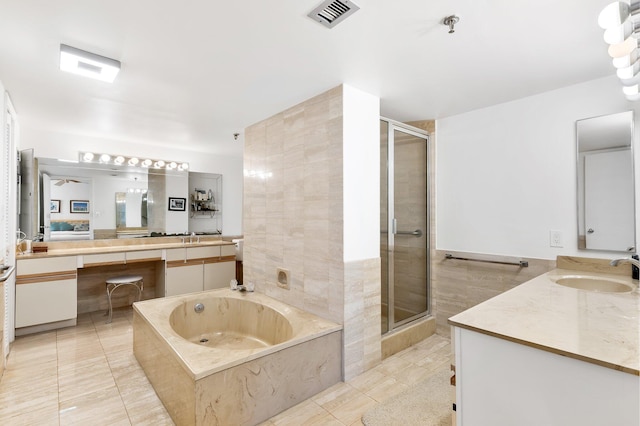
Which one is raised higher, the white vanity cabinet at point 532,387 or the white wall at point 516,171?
the white wall at point 516,171

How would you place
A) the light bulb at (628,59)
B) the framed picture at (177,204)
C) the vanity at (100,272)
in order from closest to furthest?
1. the light bulb at (628,59)
2. the vanity at (100,272)
3. the framed picture at (177,204)

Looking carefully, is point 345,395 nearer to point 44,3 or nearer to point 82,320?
point 44,3

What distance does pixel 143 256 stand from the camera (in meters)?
3.95

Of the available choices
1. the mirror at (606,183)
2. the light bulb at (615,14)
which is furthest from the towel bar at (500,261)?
the light bulb at (615,14)

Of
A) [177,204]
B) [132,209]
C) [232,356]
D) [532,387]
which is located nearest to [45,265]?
[132,209]

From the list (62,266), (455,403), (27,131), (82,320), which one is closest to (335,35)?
(455,403)

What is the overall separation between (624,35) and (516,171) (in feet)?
4.47

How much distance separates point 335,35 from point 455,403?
196 cm

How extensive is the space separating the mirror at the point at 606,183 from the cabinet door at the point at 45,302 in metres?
4.98

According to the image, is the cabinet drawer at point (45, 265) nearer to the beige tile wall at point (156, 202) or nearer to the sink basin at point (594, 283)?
the beige tile wall at point (156, 202)

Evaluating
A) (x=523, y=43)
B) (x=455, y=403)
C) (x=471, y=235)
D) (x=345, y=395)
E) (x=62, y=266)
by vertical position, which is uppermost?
(x=523, y=43)

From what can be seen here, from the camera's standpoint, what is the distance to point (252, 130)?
350cm

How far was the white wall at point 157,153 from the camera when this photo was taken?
3672 millimetres

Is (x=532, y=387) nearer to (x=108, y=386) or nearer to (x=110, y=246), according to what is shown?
(x=108, y=386)
